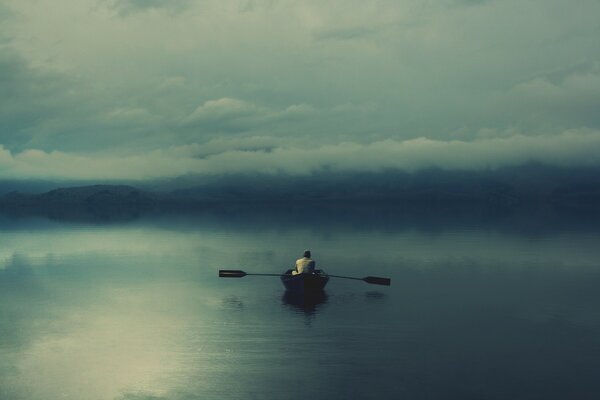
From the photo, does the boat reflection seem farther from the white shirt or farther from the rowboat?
the white shirt

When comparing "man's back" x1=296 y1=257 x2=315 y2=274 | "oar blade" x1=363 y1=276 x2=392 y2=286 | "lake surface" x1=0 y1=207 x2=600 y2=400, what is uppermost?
"man's back" x1=296 y1=257 x2=315 y2=274

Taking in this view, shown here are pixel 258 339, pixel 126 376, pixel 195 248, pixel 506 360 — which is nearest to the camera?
pixel 126 376

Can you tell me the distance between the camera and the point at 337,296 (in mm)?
38469

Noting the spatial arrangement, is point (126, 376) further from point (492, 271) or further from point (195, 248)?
point (195, 248)

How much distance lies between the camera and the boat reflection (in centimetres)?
3450

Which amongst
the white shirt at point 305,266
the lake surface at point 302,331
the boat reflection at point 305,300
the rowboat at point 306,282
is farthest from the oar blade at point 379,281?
the white shirt at point 305,266

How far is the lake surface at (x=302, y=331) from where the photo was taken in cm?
2097

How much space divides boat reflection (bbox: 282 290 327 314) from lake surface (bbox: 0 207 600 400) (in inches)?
9.1

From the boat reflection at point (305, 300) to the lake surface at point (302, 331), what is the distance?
0.23 metres

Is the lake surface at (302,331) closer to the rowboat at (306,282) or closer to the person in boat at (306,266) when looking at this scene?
the rowboat at (306,282)

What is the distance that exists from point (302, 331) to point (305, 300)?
8.19 m

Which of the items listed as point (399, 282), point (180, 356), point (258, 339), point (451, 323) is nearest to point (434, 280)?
point (399, 282)

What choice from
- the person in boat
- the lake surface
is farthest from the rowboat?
the lake surface

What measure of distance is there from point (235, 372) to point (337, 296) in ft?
55.7
